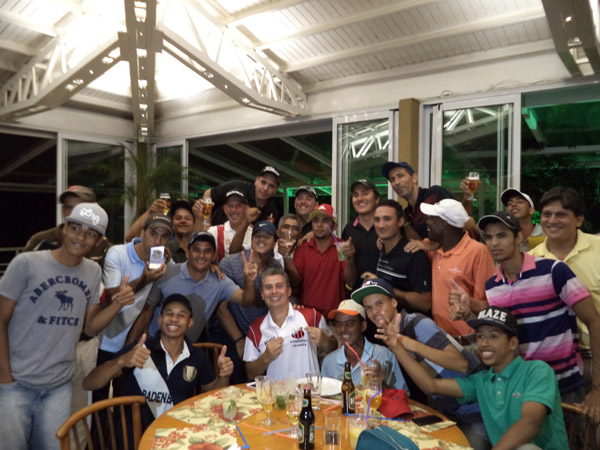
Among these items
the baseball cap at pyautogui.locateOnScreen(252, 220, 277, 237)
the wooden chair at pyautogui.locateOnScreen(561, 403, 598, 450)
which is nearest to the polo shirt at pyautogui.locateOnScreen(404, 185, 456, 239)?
the baseball cap at pyautogui.locateOnScreen(252, 220, 277, 237)

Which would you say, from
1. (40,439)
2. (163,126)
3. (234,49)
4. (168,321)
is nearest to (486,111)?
(234,49)

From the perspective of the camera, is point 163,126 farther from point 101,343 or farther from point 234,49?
point 101,343

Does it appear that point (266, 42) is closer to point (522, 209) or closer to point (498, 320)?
point (522, 209)

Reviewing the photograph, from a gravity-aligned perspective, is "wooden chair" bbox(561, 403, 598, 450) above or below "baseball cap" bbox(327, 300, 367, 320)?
below

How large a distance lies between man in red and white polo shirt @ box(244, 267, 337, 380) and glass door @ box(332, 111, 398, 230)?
3.58 m

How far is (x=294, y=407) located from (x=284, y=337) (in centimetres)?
80

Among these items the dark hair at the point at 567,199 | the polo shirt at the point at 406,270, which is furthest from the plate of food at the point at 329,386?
the dark hair at the point at 567,199

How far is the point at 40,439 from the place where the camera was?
8.22 ft

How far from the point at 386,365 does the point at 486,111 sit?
394cm

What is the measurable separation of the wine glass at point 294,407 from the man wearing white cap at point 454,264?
3.98 ft

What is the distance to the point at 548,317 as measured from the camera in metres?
2.44

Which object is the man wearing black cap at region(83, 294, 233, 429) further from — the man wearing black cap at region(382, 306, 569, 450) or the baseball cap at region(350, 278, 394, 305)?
the man wearing black cap at region(382, 306, 569, 450)

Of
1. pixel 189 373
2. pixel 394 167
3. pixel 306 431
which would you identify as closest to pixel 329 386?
pixel 306 431

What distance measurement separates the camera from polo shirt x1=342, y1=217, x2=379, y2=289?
349 centimetres
